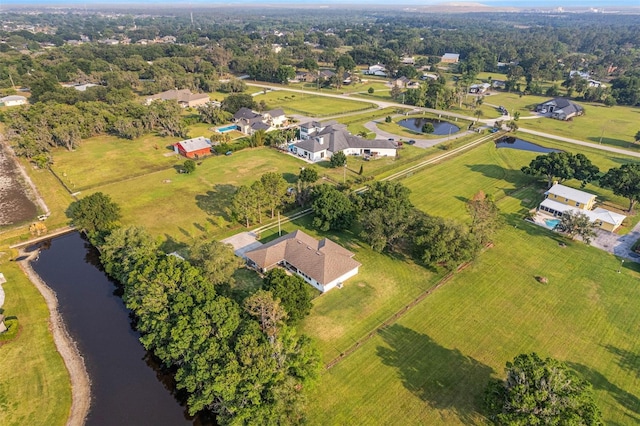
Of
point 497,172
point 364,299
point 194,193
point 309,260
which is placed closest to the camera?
point 364,299

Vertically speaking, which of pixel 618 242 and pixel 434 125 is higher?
pixel 618 242

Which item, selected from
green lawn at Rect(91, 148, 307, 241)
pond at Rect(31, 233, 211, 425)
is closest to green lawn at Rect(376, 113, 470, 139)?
green lawn at Rect(91, 148, 307, 241)

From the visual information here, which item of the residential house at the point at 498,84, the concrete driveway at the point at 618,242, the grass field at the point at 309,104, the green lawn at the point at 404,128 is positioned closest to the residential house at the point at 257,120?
the grass field at the point at 309,104

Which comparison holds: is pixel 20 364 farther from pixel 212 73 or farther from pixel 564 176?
pixel 212 73

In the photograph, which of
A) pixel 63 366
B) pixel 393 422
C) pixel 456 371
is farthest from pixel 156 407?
pixel 456 371

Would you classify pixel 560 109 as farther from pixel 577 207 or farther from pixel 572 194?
pixel 577 207

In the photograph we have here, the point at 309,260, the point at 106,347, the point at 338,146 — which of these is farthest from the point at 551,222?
the point at 106,347

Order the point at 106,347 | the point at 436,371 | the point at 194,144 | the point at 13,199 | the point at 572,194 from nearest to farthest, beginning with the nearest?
1. the point at 436,371
2. the point at 106,347
3. the point at 572,194
4. the point at 13,199
5. the point at 194,144
